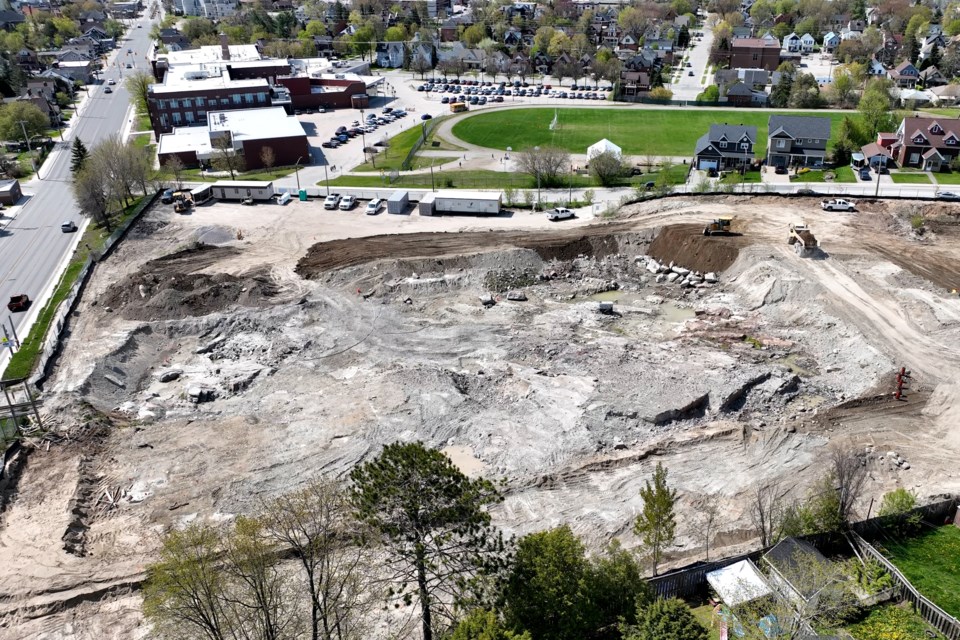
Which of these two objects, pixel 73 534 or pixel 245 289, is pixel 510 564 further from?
pixel 245 289

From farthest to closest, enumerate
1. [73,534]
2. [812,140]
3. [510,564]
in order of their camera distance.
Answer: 1. [812,140]
2. [73,534]
3. [510,564]

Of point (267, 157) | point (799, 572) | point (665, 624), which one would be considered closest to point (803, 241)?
point (799, 572)

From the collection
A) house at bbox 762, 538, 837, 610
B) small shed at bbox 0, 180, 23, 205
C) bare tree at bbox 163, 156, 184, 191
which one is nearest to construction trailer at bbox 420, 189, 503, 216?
bare tree at bbox 163, 156, 184, 191

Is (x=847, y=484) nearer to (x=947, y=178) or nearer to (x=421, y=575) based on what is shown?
(x=421, y=575)

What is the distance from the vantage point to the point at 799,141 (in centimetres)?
7406

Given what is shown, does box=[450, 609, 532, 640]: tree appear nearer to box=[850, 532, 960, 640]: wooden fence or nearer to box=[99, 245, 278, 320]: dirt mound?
box=[850, 532, 960, 640]: wooden fence

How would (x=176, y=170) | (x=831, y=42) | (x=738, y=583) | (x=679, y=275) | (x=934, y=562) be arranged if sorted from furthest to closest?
(x=831, y=42) → (x=176, y=170) → (x=679, y=275) → (x=934, y=562) → (x=738, y=583)

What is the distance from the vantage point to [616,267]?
52719 mm

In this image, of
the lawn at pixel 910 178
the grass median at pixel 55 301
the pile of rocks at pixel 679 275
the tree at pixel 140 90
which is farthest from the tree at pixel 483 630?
the tree at pixel 140 90

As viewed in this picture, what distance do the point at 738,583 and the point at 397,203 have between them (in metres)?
46.4

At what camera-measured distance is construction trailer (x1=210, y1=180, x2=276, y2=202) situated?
67188 mm

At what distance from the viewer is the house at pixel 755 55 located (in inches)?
5202

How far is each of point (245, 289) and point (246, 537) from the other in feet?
106

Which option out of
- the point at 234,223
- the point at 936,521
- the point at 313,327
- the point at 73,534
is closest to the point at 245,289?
the point at 313,327
